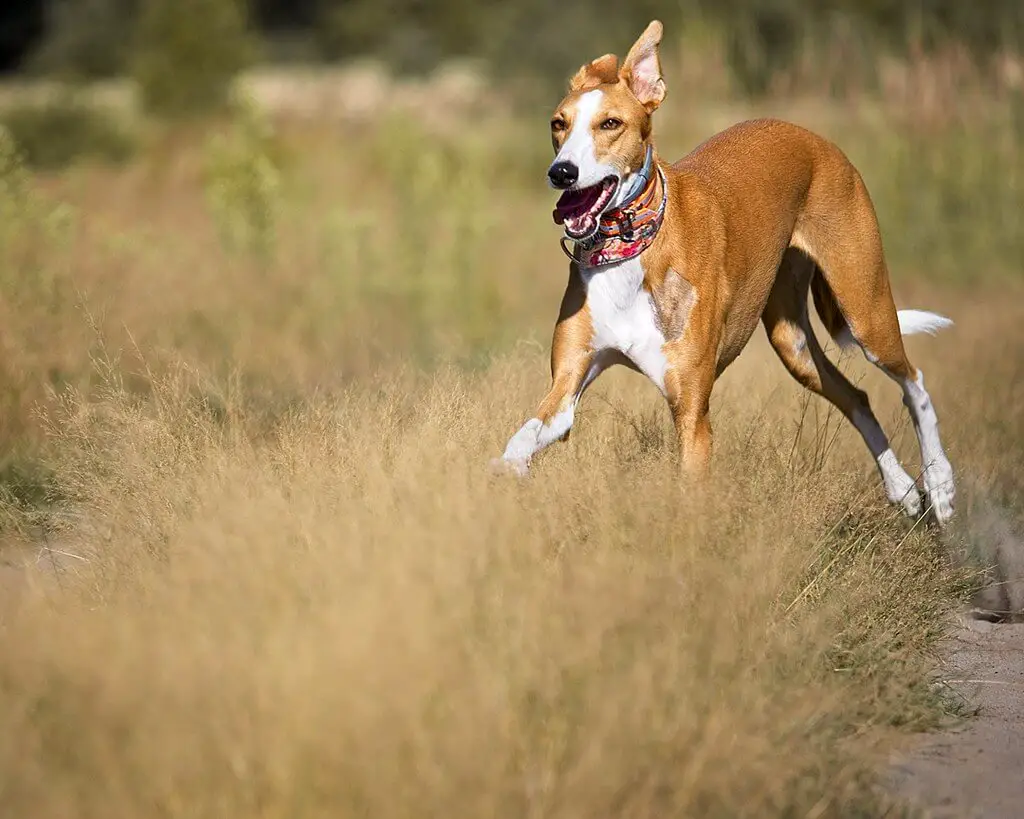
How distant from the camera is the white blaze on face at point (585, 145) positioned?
575 cm

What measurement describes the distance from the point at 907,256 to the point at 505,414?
8905 mm

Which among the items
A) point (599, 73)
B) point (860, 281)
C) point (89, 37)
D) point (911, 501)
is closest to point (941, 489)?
point (911, 501)

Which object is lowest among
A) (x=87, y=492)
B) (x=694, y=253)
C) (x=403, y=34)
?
(x=403, y=34)

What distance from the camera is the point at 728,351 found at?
6559 mm

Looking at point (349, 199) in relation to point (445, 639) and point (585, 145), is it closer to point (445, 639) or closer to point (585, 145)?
point (585, 145)

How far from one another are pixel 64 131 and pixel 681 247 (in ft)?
60.0

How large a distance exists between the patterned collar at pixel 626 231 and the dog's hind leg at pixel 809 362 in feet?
4.96

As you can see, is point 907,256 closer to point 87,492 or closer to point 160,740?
point 87,492

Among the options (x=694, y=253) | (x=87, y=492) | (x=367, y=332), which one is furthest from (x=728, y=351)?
(x=367, y=332)

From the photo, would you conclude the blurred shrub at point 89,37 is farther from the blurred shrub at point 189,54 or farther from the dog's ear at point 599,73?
the dog's ear at point 599,73

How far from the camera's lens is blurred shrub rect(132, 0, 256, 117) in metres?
25.8

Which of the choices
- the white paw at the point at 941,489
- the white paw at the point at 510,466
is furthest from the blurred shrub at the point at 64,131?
the white paw at the point at 510,466

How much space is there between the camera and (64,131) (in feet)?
74.6

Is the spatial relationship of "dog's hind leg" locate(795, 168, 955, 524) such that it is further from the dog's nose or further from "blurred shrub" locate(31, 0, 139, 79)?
"blurred shrub" locate(31, 0, 139, 79)
